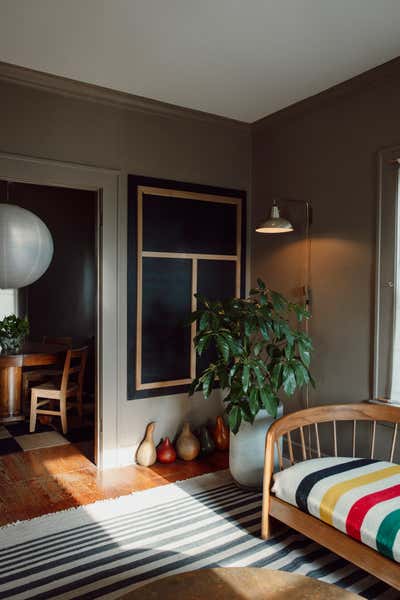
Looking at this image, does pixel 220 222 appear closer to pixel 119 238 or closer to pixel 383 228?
pixel 119 238

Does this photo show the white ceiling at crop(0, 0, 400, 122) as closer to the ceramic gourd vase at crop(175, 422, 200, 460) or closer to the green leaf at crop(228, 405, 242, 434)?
the green leaf at crop(228, 405, 242, 434)

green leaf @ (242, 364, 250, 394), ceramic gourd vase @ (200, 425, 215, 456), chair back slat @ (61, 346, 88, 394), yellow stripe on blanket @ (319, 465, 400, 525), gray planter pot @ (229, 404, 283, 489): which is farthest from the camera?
chair back slat @ (61, 346, 88, 394)

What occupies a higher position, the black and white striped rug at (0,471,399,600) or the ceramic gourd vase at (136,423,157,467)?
the ceramic gourd vase at (136,423,157,467)

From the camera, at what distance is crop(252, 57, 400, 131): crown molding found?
122 inches

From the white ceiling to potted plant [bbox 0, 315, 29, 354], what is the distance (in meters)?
2.68

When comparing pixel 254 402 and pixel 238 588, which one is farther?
pixel 254 402

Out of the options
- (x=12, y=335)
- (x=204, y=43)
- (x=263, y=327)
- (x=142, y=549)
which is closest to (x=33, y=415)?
(x=12, y=335)

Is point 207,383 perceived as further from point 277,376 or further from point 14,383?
point 14,383

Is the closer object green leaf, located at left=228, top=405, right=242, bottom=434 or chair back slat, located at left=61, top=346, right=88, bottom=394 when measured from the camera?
green leaf, located at left=228, top=405, right=242, bottom=434

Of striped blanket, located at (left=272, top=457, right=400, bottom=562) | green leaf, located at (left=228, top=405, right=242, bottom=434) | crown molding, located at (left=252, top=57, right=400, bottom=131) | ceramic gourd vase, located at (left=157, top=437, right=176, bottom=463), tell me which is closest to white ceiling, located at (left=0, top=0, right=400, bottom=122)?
crown molding, located at (left=252, top=57, right=400, bottom=131)

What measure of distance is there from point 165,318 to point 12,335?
199cm

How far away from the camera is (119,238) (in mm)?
3701

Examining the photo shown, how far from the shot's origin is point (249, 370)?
→ 3.12m

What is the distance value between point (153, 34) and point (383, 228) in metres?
1.75
